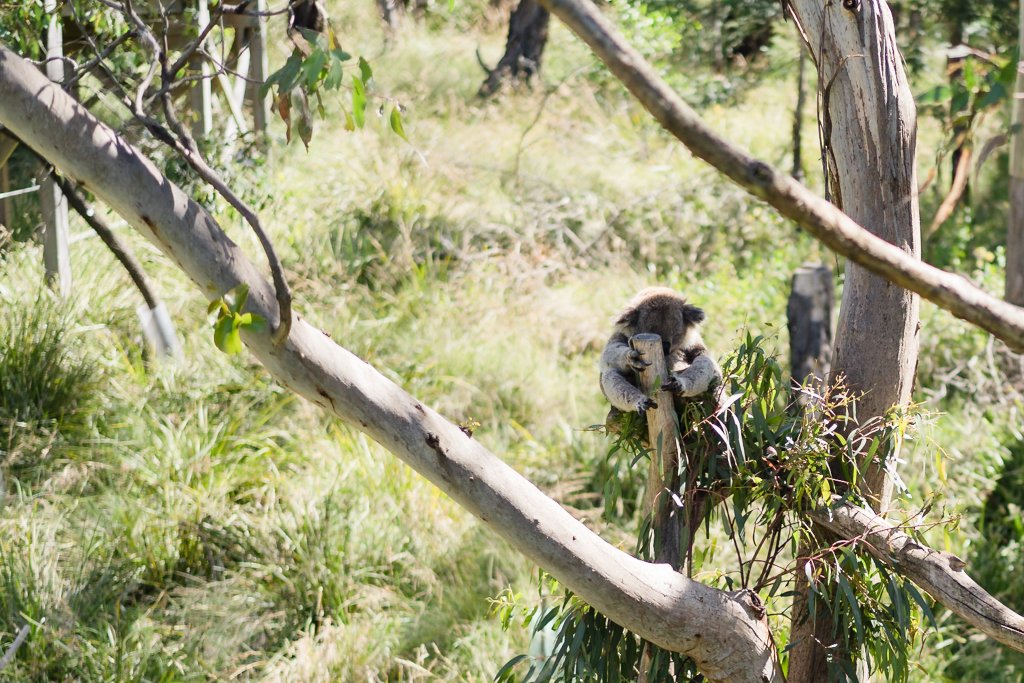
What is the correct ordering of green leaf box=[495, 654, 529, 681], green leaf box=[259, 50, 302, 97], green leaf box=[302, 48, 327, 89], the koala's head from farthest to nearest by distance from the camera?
the koala's head, green leaf box=[495, 654, 529, 681], green leaf box=[259, 50, 302, 97], green leaf box=[302, 48, 327, 89]

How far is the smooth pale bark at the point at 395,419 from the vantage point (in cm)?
199

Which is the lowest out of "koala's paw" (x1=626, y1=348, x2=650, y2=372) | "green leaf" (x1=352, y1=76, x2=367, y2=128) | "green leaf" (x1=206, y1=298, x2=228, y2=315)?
"koala's paw" (x1=626, y1=348, x2=650, y2=372)

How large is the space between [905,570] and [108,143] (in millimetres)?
2374

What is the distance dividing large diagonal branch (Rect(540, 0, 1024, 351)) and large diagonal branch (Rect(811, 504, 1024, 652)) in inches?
55.4

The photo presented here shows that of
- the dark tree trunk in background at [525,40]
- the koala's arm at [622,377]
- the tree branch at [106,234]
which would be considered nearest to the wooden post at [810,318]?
the koala's arm at [622,377]

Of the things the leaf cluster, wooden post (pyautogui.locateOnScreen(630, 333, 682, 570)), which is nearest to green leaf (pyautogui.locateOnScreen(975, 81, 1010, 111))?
the leaf cluster

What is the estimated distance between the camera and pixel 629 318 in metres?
3.75

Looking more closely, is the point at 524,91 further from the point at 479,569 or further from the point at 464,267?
the point at 479,569

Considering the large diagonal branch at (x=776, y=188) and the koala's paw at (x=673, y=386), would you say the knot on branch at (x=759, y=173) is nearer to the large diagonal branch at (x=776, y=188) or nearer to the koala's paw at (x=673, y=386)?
the large diagonal branch at (x=776, y=188)

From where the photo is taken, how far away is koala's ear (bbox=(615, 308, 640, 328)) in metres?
3.74

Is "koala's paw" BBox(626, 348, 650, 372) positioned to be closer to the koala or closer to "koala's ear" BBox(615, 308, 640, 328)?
the koala

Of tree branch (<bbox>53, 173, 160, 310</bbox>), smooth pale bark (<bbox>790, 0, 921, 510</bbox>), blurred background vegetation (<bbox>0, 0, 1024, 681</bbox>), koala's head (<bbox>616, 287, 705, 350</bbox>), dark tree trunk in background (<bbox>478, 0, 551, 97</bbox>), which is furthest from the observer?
dark tree trunk in background (<bbox>478, 0, 551, 97</bbox>)

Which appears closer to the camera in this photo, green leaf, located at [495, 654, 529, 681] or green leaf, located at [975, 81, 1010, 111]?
green leaf, located at [975, 81, 1010, 111]

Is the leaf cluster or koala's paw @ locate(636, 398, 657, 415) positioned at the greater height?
the leaf cluster
